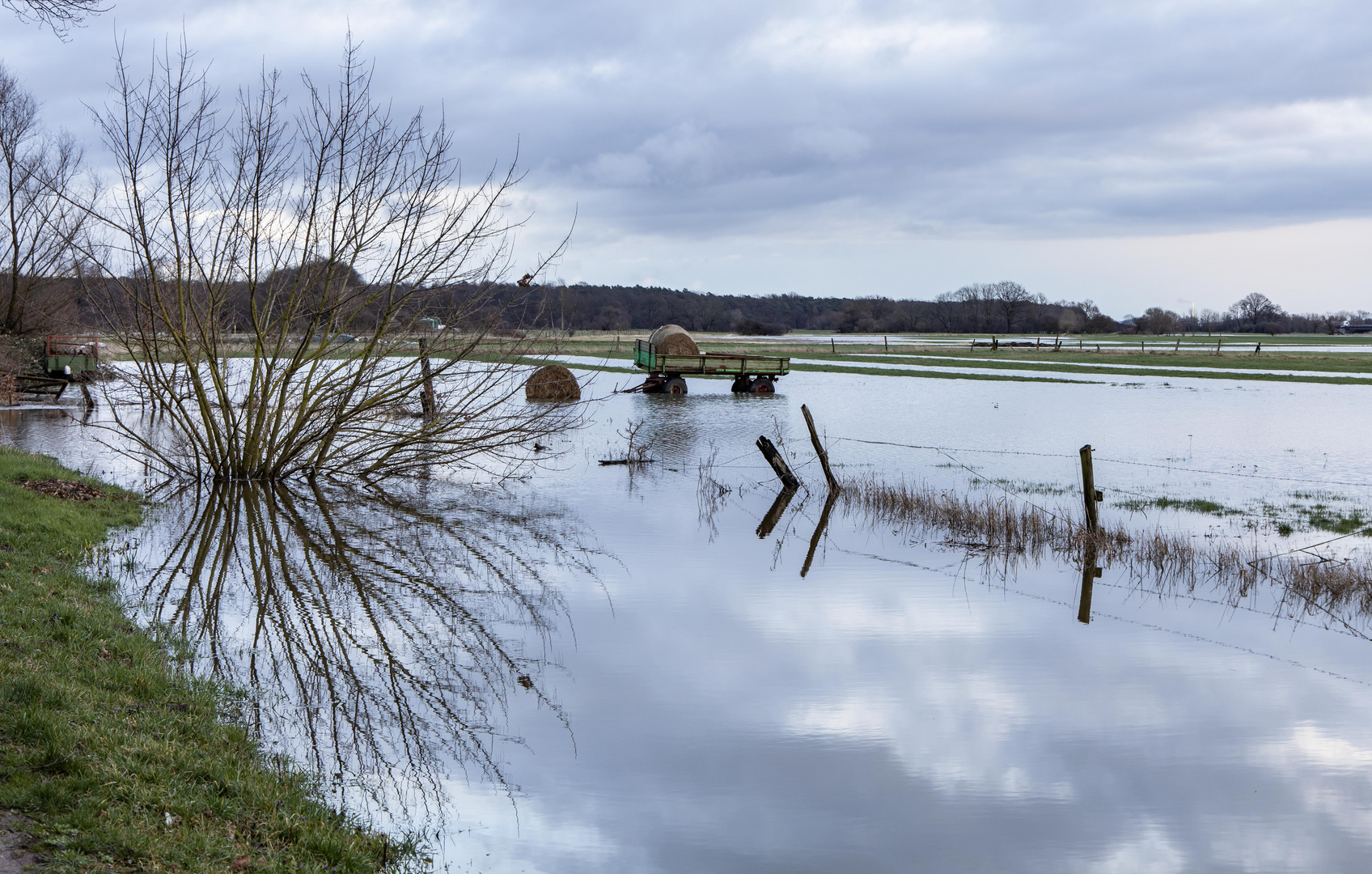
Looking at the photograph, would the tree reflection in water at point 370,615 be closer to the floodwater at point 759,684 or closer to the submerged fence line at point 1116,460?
the floodwater at point 759,684

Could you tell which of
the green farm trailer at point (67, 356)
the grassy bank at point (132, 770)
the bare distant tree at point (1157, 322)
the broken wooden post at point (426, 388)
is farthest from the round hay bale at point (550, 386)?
the bare distant tree at point (1157, 322)

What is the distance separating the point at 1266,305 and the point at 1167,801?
204 m

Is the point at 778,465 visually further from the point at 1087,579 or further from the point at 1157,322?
the point at 1157,322

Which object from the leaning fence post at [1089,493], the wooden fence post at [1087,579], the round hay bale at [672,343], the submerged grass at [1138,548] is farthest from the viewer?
the round hay bale at [672,343]

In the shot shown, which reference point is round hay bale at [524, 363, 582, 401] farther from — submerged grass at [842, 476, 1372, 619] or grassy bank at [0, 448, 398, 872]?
grassy bank at [0, 448, 398, 872]

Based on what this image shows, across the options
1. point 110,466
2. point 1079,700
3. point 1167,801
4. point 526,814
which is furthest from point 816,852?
point 110,466

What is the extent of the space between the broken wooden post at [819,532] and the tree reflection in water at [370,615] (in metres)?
3.13

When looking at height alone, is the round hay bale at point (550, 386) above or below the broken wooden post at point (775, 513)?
above

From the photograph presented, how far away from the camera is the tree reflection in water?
7809 millimetres

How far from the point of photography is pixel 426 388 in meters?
19.9

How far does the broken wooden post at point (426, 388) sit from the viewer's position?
18.3 m

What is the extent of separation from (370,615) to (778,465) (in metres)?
11.6

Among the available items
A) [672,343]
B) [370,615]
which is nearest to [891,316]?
[672,343]

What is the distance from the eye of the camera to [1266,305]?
184 metres
